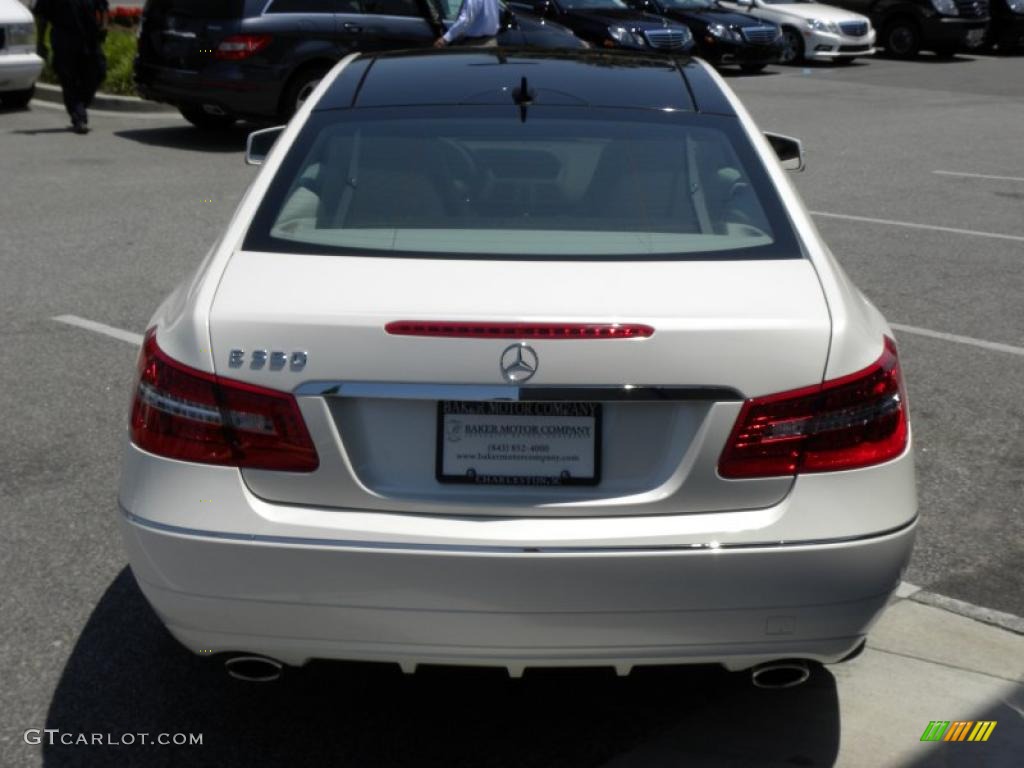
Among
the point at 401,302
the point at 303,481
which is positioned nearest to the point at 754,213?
the point at 401,302

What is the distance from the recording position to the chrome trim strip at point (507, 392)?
124 inches

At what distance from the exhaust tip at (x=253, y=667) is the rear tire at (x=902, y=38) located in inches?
1081

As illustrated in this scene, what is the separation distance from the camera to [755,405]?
126 inches

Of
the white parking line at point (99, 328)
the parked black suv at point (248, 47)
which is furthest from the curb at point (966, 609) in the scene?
the parked black suv at point (248, 47)

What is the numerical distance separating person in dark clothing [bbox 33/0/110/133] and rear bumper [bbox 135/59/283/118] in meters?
0.94

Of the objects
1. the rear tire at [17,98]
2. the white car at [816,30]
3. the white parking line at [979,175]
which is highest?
the white parking line at [979,175]

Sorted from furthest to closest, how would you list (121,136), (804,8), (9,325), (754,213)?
(804,8) → (121,136) → (9,325) → (754,213)

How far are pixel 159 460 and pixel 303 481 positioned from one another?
351 millimetres

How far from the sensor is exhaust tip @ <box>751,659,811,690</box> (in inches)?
135

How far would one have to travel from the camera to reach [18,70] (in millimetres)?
16406

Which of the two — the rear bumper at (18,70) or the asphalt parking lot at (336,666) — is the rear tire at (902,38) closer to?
the asphalt parking lot at (336,666)

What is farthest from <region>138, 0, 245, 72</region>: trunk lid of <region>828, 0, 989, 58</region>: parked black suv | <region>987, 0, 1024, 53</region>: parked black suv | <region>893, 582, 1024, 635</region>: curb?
<region>987, 0, 1024, 53</region>: parked black suv

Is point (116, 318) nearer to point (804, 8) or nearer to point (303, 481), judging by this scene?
point (303, 481)

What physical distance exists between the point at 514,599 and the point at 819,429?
750 millimetres
